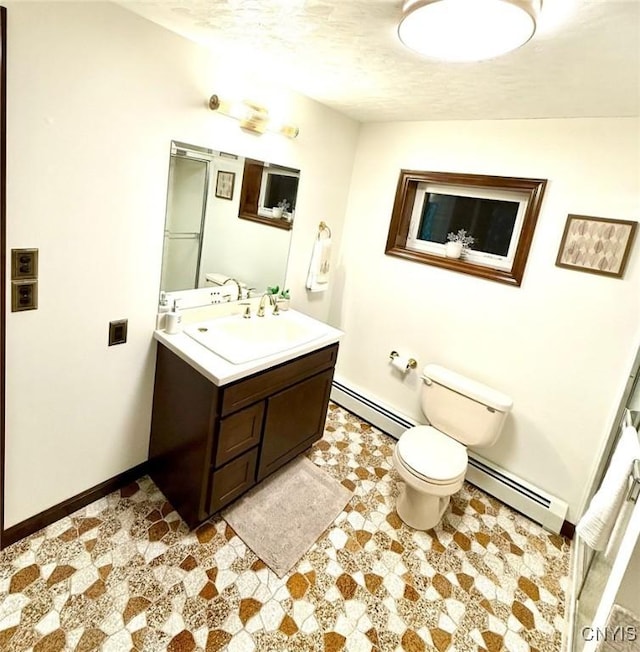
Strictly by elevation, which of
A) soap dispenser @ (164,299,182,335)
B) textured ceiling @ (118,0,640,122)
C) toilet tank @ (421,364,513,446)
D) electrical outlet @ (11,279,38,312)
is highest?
textured ceiling @ (118,0,640,122)

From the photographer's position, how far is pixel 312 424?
2.32m

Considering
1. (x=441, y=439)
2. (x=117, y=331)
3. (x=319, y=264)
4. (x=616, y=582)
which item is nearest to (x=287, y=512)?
(x=441, y=439)

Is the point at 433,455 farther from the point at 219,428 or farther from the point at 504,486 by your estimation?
the point at 219,428

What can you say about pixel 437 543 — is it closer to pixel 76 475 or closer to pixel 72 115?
pixel 76 475

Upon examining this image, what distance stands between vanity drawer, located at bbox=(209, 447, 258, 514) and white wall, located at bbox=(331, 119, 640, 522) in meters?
1.25

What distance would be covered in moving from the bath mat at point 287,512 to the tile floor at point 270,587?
0.17 ft

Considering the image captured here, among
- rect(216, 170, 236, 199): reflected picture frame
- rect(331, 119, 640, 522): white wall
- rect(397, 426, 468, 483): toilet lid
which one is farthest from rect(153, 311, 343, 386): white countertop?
rect(331, 119, 640, 522): white wall

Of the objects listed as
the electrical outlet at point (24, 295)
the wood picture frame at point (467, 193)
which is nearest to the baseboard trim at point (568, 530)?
the wood picture frame at point (467, 193)

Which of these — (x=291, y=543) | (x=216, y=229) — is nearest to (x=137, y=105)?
(x=216, y=229)

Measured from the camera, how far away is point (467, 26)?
105 cm

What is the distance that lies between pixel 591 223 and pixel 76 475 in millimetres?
2723

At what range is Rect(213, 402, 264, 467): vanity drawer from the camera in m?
1.70

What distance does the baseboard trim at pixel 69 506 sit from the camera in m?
1.64

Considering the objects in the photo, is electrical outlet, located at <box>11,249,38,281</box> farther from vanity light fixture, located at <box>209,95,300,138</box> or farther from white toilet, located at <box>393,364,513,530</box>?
white toilet, located at <box>393,364,513,530</box>
